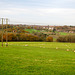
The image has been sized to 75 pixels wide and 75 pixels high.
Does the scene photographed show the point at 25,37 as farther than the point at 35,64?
Yes

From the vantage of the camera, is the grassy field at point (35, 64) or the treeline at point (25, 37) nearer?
the grassy field at point (35, 64)

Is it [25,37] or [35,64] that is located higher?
[35,64]

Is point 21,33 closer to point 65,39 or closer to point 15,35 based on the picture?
point 15,35

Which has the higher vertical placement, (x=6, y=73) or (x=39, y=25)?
(x=39, y=25)

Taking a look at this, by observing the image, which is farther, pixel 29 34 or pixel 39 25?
pixel 39 25

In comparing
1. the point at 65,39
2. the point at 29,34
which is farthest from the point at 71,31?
the point at 29,34

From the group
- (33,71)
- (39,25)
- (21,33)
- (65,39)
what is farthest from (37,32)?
(33,71)

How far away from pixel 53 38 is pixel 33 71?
63.6 metres

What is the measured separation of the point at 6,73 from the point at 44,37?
204 feet

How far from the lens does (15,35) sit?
2569 inches

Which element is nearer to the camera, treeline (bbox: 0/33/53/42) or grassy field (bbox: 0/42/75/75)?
grassy field (bbox: 0/42/75/75)

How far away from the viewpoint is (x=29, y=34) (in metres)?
68.7

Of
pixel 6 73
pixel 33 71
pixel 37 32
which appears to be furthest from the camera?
pixel 37 32

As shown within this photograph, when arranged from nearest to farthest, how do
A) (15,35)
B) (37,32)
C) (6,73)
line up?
1. (6,73)
2. (15,35)
3. (37,32)
